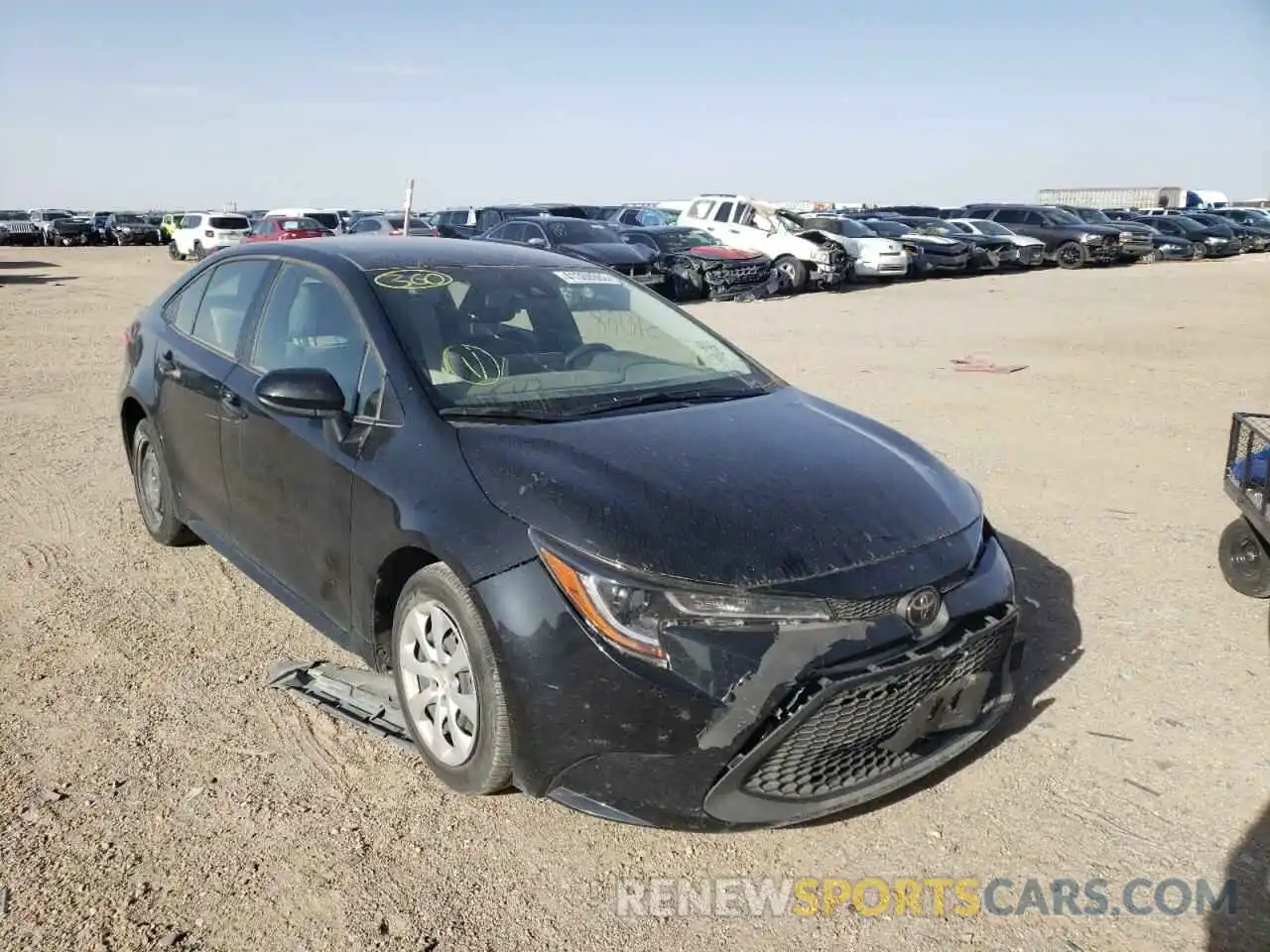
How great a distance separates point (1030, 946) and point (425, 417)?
2255 millimetres

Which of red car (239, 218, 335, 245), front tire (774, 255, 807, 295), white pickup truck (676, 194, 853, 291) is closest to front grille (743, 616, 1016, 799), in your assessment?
front tire (774, 255, 807, 295)

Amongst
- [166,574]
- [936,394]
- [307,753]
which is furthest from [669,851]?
[936,394]

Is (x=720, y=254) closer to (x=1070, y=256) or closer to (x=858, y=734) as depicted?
(x=1070, y=256)

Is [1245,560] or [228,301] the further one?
[1245,560]

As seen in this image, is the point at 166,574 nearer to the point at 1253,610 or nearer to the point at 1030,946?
the point at 1030,946

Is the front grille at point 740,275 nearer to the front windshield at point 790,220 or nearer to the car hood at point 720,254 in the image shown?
the car hood at point 720,254

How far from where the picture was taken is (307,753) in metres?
3.33

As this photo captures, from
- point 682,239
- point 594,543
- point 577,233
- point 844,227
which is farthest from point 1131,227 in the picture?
point 594,543

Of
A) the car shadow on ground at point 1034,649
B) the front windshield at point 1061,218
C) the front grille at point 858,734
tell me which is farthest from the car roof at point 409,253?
the front windshield at point 1061,218

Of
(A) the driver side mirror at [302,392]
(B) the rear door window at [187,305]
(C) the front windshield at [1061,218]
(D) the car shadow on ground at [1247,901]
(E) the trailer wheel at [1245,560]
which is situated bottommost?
(D) the car shadow on ground at [1247,901]

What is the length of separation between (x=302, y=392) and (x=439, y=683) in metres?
1.06

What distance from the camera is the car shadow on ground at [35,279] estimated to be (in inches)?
966

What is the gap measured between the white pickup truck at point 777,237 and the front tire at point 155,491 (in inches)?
710

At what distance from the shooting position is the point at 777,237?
22797 mm
